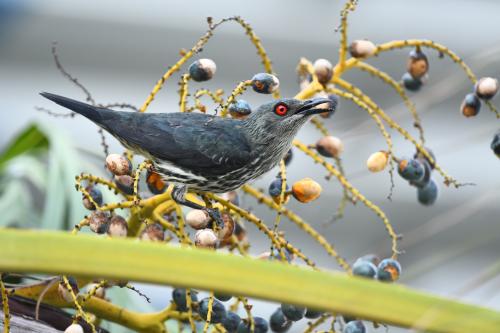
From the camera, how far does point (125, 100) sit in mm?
4668

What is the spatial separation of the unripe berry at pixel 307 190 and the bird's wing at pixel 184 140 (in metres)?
0.28

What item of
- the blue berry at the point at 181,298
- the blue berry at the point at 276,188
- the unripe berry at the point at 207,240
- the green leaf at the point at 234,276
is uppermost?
the blue berry at the point at 276,188

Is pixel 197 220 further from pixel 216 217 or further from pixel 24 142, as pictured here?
pixel 24 142

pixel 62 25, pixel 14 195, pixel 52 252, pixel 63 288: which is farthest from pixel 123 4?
pixel 52 252

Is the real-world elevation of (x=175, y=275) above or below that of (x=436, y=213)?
below

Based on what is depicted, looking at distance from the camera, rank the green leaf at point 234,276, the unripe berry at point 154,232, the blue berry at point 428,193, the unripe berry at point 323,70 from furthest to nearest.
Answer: the blue berry at point 428,193 → the unripe berry at point 323,70 → the unripe berry at point 154,232 → the green leaf at point 234,276

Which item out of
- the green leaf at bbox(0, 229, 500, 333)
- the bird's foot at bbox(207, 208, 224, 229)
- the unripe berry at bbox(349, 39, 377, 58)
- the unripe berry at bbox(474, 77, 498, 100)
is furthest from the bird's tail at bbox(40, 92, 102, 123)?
the green leaf at bbox(0, 229, 500, 333)

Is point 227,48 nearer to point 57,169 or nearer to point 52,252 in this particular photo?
point 57,169

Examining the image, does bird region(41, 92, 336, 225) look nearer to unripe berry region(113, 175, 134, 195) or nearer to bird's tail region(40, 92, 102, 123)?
bird's tail region(40, 92, 102, 123)

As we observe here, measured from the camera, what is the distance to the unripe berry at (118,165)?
3.96 feet

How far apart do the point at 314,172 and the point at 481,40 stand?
1432mm

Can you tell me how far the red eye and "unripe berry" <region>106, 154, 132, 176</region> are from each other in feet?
1.68

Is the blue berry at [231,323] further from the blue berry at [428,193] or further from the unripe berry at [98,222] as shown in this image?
the blue berry at [428,193]

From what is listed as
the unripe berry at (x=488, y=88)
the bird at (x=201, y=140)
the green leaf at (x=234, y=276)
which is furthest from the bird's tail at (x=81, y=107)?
the green leaf at (x=234, y=276)
